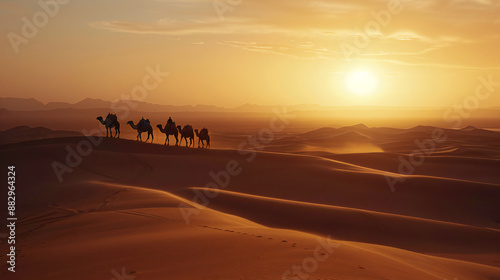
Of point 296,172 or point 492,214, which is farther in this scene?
point 296,172

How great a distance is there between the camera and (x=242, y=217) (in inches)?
461

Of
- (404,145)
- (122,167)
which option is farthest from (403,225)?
(404,145)

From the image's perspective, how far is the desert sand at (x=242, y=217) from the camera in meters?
6.17

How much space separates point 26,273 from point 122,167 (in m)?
13.4

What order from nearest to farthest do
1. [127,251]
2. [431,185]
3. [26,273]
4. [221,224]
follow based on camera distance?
1. [26,273]
2. [127,251]
3. [221,224]
4. [431,185]

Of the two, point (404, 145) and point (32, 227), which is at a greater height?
point (404, 145)

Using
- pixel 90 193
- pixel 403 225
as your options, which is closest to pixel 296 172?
pixel 403 225

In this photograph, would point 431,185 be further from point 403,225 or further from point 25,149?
point 25,149

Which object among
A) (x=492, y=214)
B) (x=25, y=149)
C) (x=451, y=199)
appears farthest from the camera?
(x=25, y=149)

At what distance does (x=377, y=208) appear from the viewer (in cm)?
1584

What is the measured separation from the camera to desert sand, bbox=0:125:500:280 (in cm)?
617

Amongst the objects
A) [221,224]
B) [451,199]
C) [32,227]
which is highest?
[451,199]

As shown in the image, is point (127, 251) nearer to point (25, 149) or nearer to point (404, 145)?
point (25, 149)

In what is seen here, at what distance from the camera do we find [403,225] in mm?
12172
